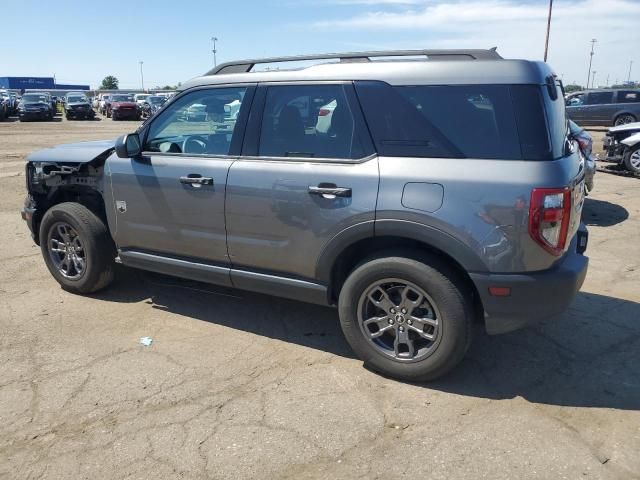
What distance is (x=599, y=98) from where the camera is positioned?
74.9 ft

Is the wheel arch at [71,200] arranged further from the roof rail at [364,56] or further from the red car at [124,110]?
the red car at [124,110]

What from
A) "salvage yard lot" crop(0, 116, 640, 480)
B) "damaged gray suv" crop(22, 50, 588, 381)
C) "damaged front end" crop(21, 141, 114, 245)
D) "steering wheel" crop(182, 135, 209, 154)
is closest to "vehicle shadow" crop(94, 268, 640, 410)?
"salvage yard lot" crop(0, 116, 640, 480)

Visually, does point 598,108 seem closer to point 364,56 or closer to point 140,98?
point 364,56

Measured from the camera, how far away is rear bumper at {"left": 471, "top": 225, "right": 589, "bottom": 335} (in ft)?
10.2

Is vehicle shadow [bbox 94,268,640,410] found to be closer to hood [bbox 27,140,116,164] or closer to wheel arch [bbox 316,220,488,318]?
wheel arch [bbox 316,220,488,318]

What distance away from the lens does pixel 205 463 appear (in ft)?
9.10

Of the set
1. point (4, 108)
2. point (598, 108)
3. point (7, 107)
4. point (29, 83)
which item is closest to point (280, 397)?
point (598, 108)

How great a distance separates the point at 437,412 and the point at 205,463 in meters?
1.33

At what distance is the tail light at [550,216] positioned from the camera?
2986 mm

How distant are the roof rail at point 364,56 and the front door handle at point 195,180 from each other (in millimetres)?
863

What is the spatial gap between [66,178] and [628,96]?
2325cm

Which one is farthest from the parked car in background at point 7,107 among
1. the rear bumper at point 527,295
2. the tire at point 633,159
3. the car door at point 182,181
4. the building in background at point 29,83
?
the building in background at point 29,83

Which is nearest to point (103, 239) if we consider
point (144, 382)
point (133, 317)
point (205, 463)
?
point (133, 317)

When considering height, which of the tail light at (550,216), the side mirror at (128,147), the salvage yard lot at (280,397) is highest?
the side mirror at (128,147)
